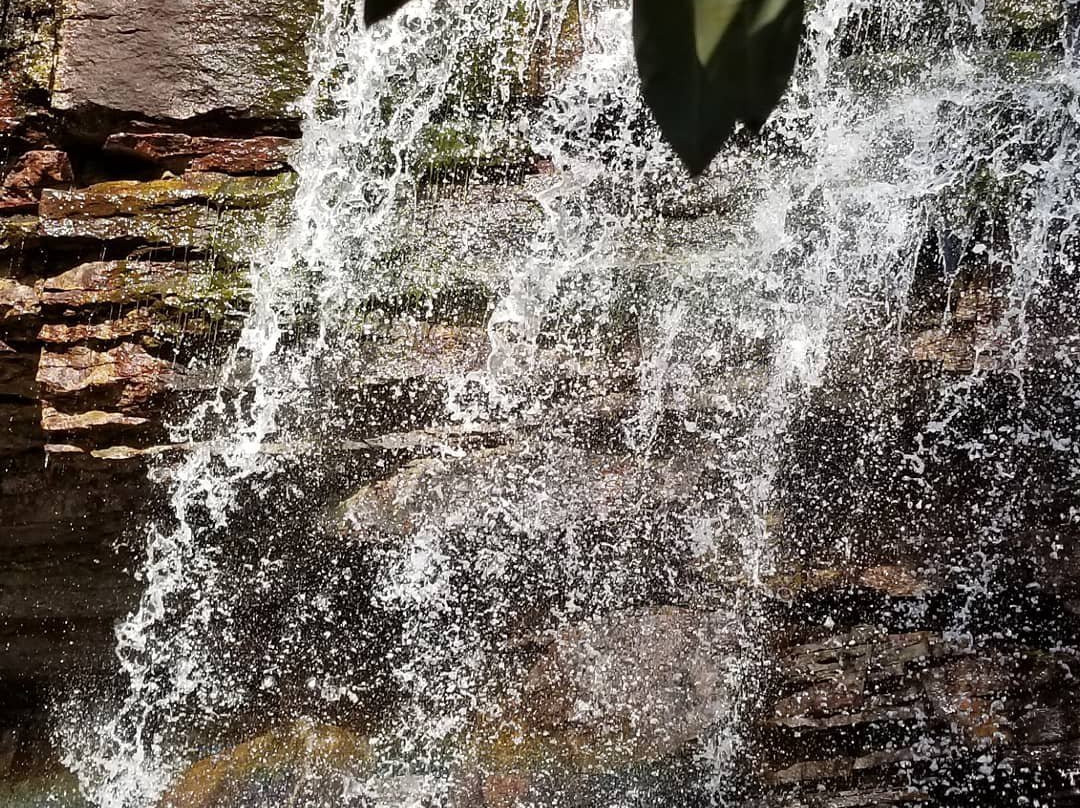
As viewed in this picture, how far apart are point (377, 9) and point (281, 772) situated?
379cm

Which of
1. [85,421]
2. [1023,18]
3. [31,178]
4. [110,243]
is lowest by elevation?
[85,421]

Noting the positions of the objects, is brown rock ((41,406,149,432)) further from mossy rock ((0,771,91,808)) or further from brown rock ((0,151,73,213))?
mossy rock ((0,771,91,808))

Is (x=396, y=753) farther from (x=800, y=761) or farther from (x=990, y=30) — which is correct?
(x=990, y=30)

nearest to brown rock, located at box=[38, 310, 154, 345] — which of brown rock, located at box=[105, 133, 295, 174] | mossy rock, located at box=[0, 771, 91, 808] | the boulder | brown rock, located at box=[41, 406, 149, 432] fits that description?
brown rock, located at box=[41, 406, 149, 432]

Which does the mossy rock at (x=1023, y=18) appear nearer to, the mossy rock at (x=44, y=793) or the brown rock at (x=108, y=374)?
the brown rock at (x=108, y=374)

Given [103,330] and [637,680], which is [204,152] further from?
[637,680]

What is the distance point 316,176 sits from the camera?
388cm

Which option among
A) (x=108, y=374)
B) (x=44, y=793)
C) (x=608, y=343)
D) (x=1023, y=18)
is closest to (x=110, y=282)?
(x=108, y=374)

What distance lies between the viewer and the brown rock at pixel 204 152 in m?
3.87

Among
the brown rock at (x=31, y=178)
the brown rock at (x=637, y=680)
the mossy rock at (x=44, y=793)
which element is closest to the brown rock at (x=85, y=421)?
the brown rock at (x=31, y=178)

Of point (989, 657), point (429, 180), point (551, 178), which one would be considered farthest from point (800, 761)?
point (429, 180)

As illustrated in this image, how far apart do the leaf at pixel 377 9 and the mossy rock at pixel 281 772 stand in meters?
3.55

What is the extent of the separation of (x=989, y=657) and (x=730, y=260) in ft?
5.26

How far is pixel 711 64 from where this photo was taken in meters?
0.32
